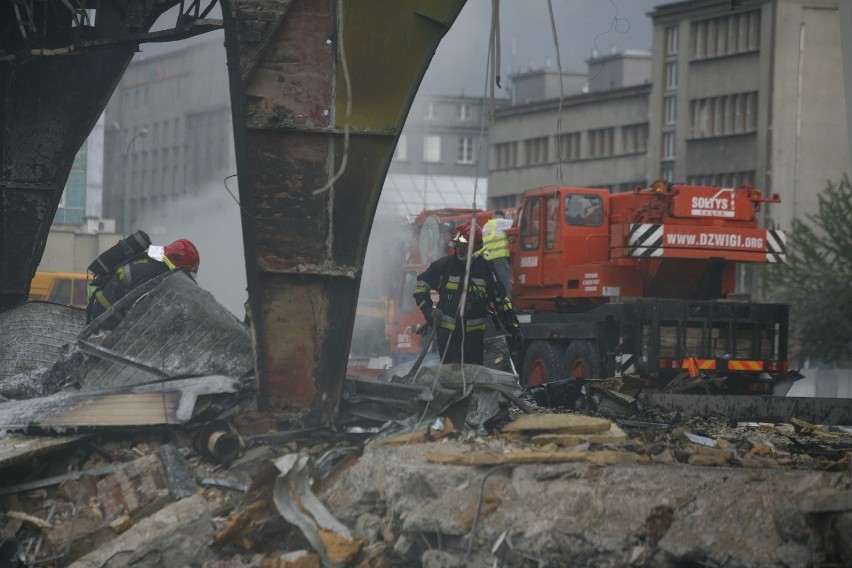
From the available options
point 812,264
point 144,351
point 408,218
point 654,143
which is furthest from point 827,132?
point 144,351

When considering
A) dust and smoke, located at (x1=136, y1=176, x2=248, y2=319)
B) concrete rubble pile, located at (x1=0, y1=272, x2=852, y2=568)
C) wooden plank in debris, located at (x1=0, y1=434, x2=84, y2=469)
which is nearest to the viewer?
concrete rubble pile, located at (x1=0, y1=272, x2=852, y2=568)

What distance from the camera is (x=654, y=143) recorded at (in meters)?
57.1

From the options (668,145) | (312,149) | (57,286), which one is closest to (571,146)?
(668,145)

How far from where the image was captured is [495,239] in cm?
1666

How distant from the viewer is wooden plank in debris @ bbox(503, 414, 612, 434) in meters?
8.30

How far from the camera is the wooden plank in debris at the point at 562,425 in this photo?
327 inches

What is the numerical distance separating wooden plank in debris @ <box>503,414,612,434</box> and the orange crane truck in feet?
21.5

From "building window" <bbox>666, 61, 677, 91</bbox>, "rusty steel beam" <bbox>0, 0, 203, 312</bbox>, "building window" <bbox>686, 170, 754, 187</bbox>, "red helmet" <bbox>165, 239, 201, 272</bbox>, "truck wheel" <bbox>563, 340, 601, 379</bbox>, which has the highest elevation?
"building window" <bbox>666, 61, 677, 91</bbox>

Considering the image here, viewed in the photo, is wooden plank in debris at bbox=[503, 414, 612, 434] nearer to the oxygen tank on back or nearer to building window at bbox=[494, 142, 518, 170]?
the oxygen tank on back

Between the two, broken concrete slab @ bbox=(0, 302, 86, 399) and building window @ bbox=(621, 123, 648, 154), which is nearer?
broken concrete slab @ bbox=(0, 302, 86, 399)

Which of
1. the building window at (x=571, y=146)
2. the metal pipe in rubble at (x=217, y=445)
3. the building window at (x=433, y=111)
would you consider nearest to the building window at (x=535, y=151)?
the building window at (x=571, y=146)

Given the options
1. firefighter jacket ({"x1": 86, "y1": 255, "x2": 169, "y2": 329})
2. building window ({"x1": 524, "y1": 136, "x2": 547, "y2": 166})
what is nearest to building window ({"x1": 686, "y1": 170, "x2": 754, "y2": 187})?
building window ({"x1": 524, "y1": 136, "x2": 547, "y2": 166})

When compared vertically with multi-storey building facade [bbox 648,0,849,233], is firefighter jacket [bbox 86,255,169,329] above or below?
below

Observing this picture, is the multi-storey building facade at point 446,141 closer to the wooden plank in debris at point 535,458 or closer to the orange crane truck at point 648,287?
the orange crane truck at point 648,287
